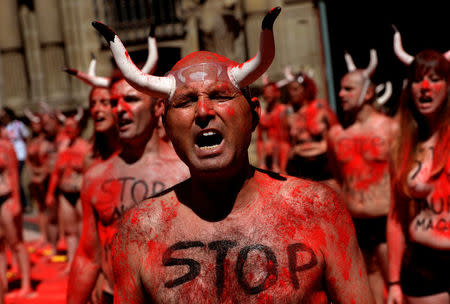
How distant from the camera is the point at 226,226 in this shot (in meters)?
2.32

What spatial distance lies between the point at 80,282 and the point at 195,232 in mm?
1825

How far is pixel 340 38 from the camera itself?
1669 centimetres

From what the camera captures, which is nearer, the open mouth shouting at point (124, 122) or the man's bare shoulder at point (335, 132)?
the open mouth shouting at point (124, 122)

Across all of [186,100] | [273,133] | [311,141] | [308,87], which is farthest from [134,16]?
[186,100]

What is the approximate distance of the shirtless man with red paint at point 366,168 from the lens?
5.70 metres

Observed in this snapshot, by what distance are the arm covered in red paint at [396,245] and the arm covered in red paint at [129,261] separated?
2347mm

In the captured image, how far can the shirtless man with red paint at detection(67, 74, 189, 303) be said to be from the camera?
3932 millimetres

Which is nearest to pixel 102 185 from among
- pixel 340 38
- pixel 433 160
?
pixel 433 160

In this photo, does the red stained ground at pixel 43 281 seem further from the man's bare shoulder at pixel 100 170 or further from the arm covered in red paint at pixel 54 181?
the man's bare shoulder at pixel 100 170

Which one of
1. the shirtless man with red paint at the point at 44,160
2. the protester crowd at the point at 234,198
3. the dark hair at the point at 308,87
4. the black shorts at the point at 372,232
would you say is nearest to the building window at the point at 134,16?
the shirtless man with red paint at the point at 44,160

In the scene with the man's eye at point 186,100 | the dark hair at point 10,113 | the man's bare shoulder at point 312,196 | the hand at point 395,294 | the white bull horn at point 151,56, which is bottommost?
the hand at point 395,294

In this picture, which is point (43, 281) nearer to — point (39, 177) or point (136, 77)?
point (39, 177)

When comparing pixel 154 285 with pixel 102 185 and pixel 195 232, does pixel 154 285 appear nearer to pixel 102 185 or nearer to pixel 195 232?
pixel 195 232

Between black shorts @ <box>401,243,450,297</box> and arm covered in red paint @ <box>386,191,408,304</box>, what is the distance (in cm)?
4
